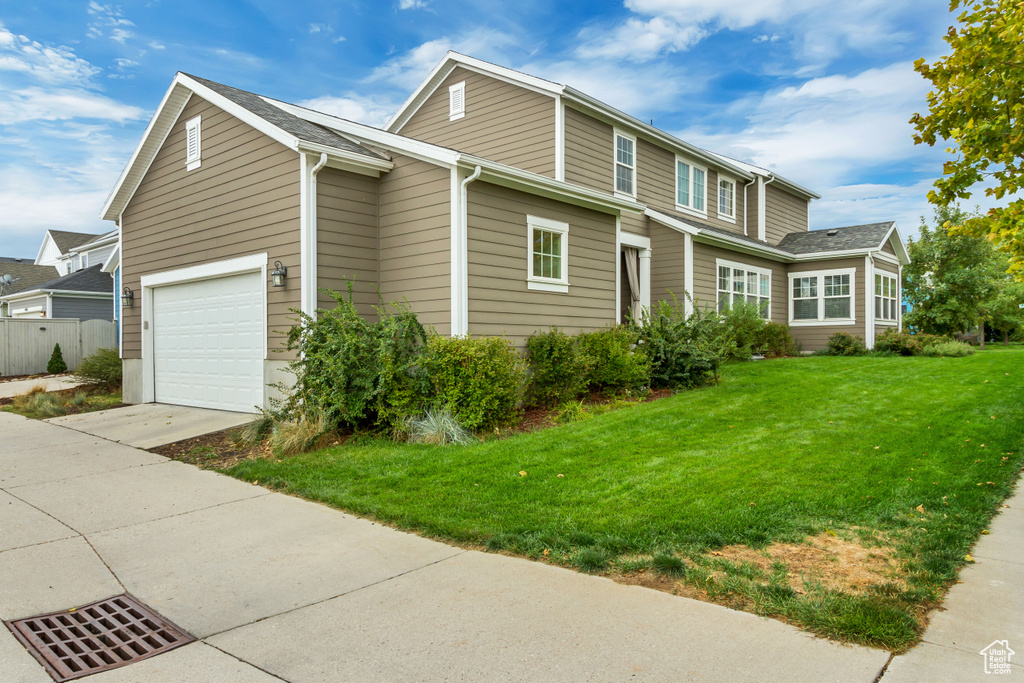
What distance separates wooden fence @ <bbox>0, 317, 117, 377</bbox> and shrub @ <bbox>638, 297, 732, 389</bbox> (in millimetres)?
20319

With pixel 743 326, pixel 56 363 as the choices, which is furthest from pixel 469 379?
Result: pixel 56 363

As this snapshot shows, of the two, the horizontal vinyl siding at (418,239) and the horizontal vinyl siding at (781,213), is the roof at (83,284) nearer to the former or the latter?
the horizontal vinyl siding at (418,239)

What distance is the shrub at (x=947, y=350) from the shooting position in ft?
55.2

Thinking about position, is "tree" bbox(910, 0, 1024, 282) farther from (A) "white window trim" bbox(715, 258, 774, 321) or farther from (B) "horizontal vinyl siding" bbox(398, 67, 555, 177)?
(A) "white window trim" bbox(715, 258, 774, 321)

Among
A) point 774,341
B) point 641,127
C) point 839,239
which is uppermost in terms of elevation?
point 641,127

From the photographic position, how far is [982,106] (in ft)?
18.0

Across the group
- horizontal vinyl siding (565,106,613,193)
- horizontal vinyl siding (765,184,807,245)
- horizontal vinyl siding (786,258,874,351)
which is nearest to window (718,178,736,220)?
horizontal vinyl siding (765,184,807,245)

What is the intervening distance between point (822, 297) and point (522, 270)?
43.5 feet

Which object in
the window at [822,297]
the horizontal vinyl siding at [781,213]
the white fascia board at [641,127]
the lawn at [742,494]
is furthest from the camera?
the horizontal vinyl siding at [781,213]

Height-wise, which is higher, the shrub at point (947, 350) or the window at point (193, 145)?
the window at point (193, 145)

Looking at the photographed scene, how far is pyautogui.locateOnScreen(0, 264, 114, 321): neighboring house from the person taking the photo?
24922 mm

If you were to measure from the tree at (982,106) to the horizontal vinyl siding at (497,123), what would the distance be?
8.57 m

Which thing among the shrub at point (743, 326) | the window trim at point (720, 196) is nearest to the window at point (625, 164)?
the shrub at point (743, 326)

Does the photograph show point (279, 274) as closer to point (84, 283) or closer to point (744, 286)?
point (744, 286)
